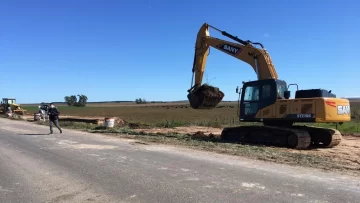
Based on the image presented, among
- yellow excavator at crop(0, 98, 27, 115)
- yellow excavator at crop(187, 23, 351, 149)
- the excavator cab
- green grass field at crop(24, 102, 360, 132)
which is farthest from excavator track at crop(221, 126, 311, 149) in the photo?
yellow excavator at crop(0, 98, 27, 115)

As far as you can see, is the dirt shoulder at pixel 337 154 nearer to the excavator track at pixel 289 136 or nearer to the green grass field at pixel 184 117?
the excavator track at pixel 289 136

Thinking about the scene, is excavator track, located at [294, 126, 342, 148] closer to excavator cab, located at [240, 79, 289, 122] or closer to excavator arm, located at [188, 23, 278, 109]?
excavator cab, located at [240, 79, 289, 122]

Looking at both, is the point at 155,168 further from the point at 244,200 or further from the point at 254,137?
the point at 254,137

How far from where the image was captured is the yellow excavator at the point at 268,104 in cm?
1436

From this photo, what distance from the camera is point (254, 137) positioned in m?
16.7

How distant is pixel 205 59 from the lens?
18.8 m

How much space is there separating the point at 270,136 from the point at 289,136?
1.04 meters

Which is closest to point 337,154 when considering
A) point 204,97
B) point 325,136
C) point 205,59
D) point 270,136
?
point 325,136

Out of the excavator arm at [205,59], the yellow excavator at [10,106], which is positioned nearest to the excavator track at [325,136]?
the excavator arm at [205,59]

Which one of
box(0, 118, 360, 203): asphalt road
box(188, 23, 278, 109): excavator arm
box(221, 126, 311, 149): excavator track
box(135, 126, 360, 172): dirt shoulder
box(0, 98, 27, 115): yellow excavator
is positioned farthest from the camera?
box(0, 98, 27, 115): yellow excavator

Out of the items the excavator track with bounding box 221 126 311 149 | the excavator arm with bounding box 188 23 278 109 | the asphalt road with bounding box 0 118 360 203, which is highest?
the excavator arm with bounding box 188 23 278 109

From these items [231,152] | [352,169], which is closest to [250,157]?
[231,152]

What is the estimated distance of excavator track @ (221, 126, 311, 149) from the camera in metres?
14.8

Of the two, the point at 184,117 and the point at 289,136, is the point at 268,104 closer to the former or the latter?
the point at 289,136
